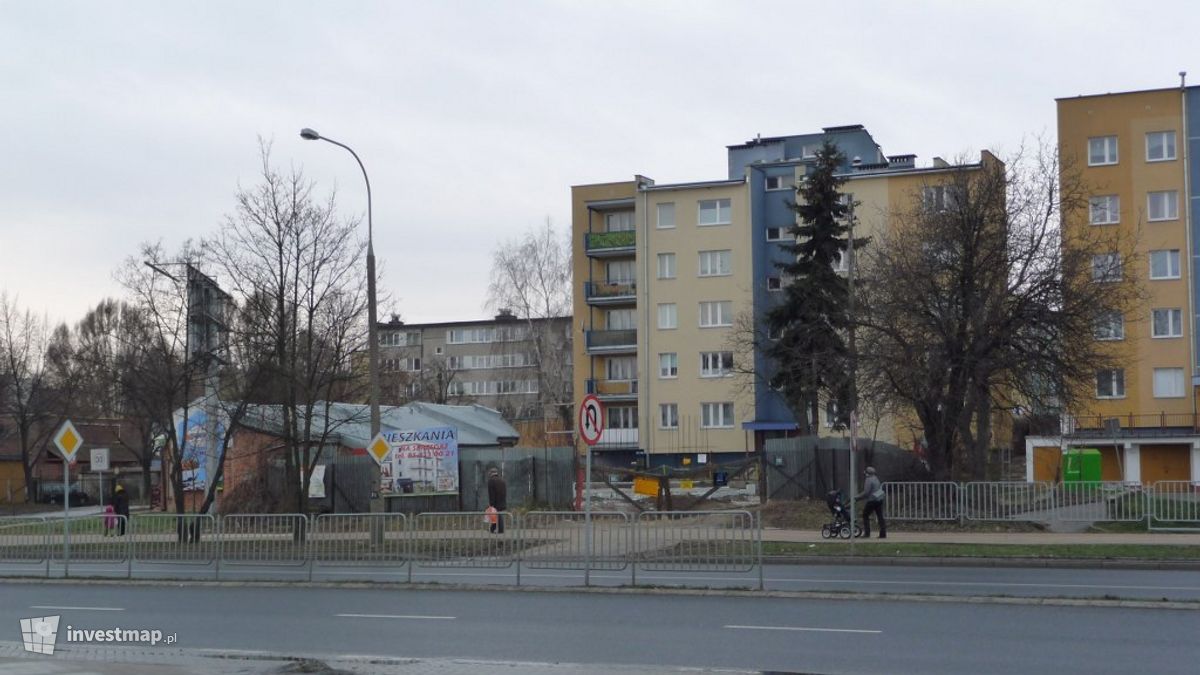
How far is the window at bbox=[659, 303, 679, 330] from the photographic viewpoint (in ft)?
222

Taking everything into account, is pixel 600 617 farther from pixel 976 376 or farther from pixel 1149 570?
pixel 976 376

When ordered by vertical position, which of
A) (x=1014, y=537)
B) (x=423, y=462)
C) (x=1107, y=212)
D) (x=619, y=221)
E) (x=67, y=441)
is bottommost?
(x=1014, y=537)

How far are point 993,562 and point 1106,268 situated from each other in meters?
16.2

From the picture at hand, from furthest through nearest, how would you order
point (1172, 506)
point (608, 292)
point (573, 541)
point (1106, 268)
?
point (608, 292), point (1106, 268), point (1172, 506), point (573, 541)

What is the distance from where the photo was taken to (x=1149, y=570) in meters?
21.8

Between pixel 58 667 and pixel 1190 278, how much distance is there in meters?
53.9

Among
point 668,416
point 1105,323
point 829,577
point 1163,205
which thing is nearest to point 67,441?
point 829,577

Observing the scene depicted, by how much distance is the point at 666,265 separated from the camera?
6781cm

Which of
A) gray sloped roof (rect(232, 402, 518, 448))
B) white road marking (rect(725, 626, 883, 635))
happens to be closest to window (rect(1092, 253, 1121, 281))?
gray sloped roof (rect(232, 402, 518, 448))

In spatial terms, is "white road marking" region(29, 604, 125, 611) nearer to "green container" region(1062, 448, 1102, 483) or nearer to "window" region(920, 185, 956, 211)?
"window" region(920, 185, 956, 211)

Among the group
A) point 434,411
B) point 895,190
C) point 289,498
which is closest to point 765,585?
point 289,498

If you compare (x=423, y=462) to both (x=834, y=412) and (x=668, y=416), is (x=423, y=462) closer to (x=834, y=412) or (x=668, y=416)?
(x=834, y=412)

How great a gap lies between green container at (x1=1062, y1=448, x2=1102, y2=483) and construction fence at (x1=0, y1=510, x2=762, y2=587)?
2593cm

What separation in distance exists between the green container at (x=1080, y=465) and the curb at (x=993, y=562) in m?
22.0
